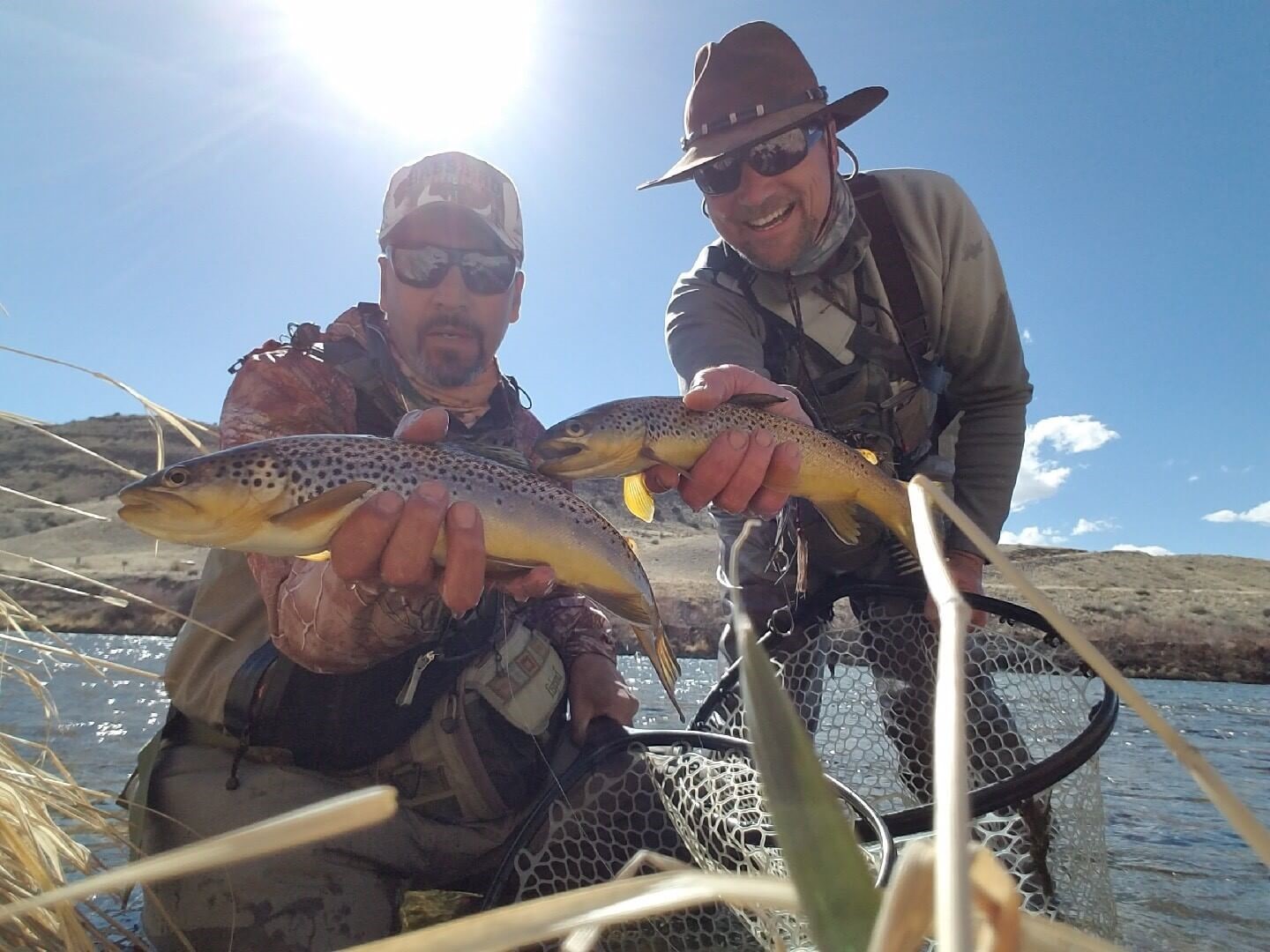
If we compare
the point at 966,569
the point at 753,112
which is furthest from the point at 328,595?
the point at 753,112

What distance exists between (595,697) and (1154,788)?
5.05 metres

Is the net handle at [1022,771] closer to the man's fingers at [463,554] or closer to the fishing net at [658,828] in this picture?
the fishing net at [658,828]

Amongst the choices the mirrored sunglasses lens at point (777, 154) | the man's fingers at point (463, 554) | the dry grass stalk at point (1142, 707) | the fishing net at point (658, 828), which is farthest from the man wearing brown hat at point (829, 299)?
the dry grass stalk at point (1142, 707)

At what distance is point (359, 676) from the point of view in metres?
2.72

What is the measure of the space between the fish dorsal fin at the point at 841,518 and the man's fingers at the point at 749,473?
1.39 feet

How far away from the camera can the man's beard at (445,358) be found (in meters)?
3.59

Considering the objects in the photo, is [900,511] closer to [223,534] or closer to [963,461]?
[963,461]

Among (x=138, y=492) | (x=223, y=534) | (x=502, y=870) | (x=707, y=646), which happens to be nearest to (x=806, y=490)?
(x=502, y=870)

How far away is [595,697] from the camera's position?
10.3 ft

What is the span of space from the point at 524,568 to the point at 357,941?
1.20 m

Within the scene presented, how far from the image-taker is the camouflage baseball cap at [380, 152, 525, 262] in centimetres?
379

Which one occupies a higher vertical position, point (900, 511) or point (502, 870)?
point (900, 511)

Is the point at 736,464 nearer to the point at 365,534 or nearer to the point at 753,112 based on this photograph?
the point at 365,534

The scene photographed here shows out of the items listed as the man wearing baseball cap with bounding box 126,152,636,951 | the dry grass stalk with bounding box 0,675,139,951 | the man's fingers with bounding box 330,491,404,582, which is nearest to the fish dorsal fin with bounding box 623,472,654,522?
the man wearing baseball cap with bounding box 126,152,636,951
